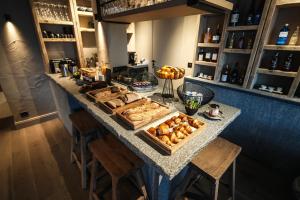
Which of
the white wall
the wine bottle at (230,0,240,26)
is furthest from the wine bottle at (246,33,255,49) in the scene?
the white wall

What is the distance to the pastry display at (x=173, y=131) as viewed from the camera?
2.84 ft

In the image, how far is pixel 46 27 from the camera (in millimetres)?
2656

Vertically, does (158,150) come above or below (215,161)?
above

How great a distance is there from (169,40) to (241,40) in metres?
1.60

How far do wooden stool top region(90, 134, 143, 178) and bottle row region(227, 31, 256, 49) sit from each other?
194 centimetres

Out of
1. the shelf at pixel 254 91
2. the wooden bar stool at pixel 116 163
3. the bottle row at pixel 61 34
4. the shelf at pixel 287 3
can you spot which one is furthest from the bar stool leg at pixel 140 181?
the bottle row at pixel 61 34

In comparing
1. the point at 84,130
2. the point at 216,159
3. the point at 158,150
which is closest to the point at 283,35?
the point at 216,159

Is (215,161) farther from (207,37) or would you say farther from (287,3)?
(207,37)

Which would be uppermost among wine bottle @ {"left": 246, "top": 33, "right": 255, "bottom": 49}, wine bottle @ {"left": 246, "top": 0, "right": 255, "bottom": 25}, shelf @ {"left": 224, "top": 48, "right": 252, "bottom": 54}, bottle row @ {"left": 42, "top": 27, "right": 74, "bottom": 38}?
wine bottle @ {"left": 246, "top": 0, "right": 255, "bottom": 25}

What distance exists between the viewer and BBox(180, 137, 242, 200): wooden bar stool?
1.06m

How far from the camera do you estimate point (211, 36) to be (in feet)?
7.57

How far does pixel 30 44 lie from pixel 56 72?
606mm

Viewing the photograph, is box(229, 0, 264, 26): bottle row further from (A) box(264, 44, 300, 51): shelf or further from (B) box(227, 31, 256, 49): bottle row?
(A) box(264, 44, 300, 51): shelf

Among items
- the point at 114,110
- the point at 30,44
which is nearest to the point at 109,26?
the point at 30,44
